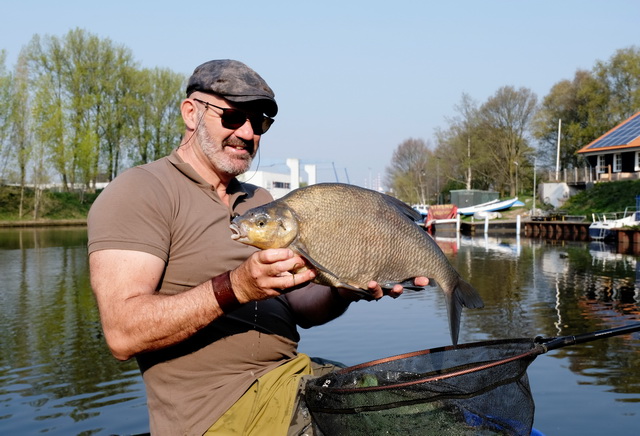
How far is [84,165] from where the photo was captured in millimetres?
57375

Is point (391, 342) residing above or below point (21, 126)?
below

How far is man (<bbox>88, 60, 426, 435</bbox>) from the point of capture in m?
2.72

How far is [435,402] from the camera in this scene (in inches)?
109

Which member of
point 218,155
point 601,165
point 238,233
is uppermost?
point 601,165

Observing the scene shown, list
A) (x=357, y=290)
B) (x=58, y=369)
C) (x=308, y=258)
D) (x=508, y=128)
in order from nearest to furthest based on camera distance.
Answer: (x=308, y=258) → (x=357, y=290) → (x=58, y=369) → (x=508, y=128)

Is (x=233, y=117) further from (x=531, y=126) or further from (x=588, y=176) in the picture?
(x=531, y=126)

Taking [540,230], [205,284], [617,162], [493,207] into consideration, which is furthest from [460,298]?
[493,207]

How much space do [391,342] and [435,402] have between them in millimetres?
9069

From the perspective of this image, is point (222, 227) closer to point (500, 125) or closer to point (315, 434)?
point (315, 434)

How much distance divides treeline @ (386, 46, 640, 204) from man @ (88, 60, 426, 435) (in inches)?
2532

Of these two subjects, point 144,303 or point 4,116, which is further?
point 4,116

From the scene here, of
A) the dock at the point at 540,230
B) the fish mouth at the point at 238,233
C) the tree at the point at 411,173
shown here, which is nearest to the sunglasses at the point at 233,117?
the fish mouth at the point at 238,233

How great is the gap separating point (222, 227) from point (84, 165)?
57.8m

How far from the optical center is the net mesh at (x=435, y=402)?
8.77 feet
